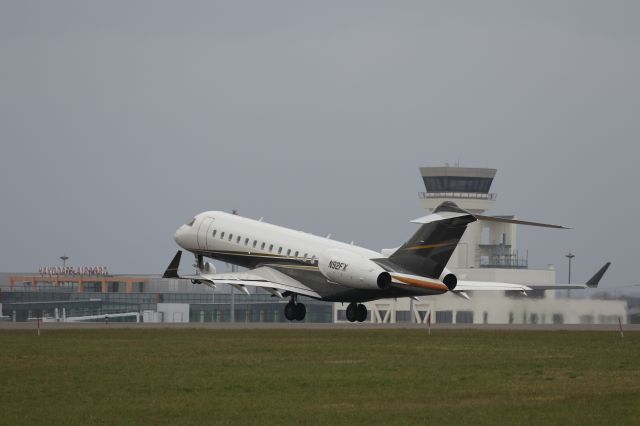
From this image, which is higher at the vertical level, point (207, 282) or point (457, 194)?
point (457, 194)

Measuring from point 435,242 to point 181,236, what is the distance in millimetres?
17398

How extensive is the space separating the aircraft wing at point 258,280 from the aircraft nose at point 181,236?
5296 mm

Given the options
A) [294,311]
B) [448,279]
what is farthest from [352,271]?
[294,311]

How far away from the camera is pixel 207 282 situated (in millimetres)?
54469

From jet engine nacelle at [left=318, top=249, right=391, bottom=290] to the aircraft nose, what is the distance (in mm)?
11213

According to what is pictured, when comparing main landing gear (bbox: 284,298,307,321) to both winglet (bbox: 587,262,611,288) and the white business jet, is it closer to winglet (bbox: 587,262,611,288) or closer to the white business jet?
the white business jet

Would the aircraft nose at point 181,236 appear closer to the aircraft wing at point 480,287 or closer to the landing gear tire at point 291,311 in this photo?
the landing gear tire at point 291,311

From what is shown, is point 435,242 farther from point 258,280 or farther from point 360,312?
point 258,280
